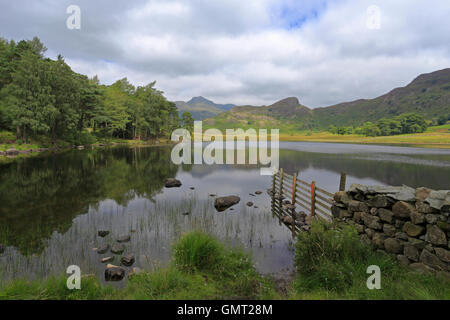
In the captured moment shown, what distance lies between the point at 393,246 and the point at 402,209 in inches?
46.6

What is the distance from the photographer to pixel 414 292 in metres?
4.15

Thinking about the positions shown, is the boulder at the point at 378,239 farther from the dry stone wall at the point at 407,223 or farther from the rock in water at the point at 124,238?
the rock in water at the point at 124,238

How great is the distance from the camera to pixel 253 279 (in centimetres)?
532

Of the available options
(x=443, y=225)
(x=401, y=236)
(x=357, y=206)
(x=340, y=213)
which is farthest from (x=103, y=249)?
(x=443, y=225)

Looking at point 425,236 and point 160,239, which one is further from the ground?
point 425,236

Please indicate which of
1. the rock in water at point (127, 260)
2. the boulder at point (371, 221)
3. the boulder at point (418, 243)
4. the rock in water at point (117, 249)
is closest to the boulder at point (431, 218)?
the boulder at point (418, 243)

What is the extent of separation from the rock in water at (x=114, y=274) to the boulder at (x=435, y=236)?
29.3 feet

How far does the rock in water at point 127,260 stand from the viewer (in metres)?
7.38

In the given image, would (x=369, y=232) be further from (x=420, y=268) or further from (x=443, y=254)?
(x=443, y=254)

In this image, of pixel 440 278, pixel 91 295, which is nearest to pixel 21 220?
pixel 91 295
